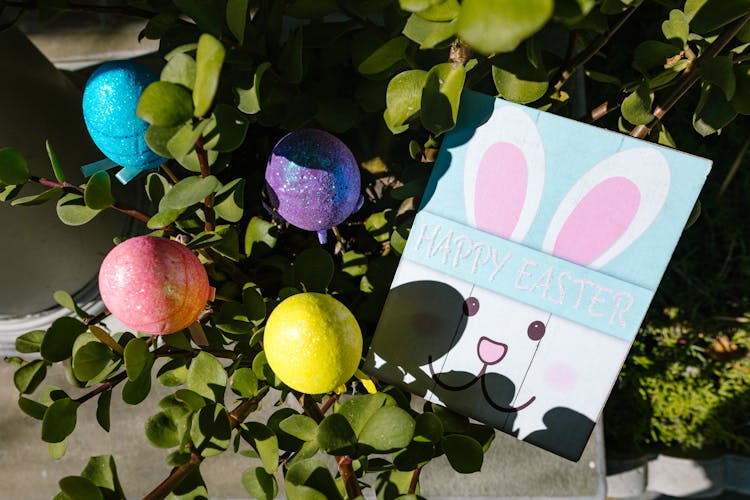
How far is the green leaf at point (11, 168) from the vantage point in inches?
27.6

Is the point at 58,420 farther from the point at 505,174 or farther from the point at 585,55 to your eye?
the point at 585,55

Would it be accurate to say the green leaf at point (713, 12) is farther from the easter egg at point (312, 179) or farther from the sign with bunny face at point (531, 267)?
the easter egg at point (312, 179)

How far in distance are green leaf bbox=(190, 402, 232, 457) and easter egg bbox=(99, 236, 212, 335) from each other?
12 centimetres

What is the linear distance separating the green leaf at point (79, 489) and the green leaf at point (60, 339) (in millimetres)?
171

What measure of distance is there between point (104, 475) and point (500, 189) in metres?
0.61

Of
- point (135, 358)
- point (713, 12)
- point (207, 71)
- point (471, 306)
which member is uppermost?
point (713, 12)

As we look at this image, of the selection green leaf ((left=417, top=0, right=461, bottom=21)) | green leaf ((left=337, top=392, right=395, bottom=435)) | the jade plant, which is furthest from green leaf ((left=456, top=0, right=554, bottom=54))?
green leaf ((left=337, top=392, right=395, bottom=435))

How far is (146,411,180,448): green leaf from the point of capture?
0.69 metres

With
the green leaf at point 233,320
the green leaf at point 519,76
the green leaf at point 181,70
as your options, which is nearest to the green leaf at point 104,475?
the green leaf at point 233,320

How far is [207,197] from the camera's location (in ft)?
2.56

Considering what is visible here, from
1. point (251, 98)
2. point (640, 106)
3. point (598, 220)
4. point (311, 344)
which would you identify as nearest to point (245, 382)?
point (311, 344)

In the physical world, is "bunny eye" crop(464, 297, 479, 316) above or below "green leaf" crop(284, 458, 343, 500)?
above

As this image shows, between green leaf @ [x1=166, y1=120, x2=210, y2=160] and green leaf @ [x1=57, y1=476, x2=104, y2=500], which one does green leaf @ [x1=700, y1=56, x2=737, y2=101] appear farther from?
green leaf @ [x1=57, y1=476, x2=104, y2=500]

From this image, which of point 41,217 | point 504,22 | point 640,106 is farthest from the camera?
point 41,217
